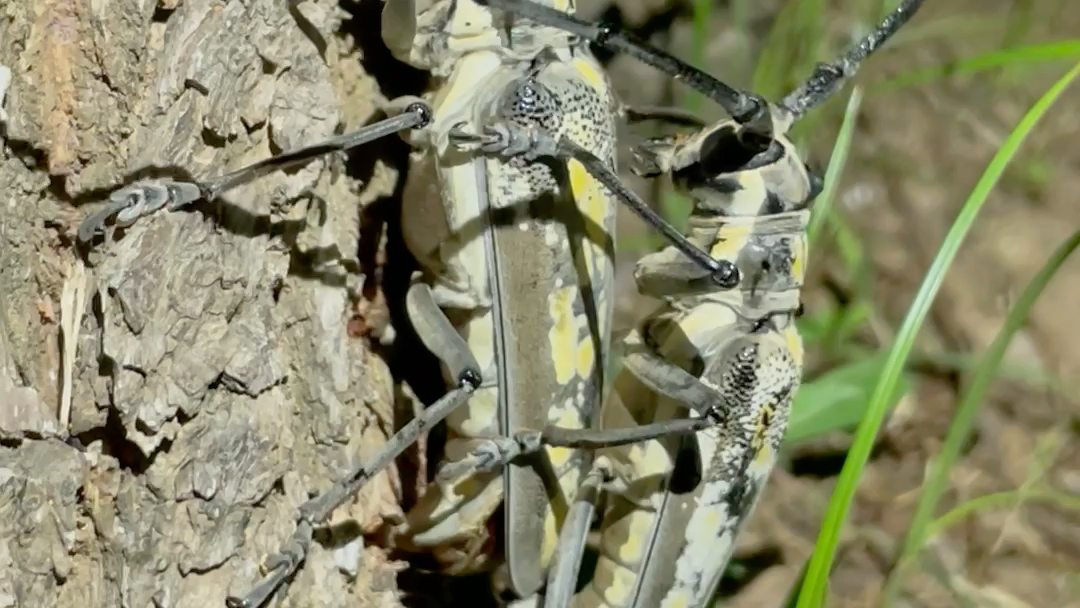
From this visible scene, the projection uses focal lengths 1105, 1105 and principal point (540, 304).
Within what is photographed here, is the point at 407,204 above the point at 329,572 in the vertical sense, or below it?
above

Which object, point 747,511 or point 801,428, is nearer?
point 747,511

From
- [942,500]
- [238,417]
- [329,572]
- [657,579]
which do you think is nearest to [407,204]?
[238,417]

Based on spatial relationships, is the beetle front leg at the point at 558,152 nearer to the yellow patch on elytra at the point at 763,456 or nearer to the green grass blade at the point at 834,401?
the yellow patch on elytra at the point at 763,456

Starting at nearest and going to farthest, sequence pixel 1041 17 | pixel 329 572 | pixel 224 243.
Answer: pixel 224 243, pixel 329 572, pixel 1041 17

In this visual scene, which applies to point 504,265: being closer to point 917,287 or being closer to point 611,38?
point 611,38

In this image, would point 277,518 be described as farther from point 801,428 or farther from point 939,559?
point 939,559

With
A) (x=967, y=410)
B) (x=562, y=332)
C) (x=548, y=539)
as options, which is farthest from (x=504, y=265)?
(x=967, y=410)

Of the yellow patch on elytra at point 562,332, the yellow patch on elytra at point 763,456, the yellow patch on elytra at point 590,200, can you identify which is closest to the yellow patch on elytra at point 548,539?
the yellow patch on elytra at point 562,332
